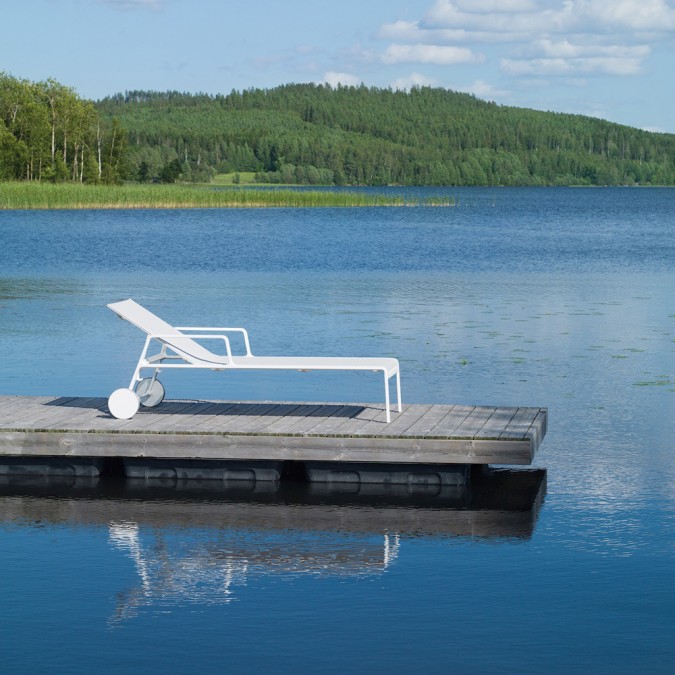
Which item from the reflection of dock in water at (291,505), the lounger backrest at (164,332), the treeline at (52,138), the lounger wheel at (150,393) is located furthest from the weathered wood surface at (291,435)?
the treeline at (52,138)

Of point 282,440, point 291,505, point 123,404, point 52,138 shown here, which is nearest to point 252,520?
point 291,505

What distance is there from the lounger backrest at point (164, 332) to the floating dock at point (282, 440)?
54 centimetres

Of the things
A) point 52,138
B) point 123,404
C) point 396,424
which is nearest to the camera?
point 396,424

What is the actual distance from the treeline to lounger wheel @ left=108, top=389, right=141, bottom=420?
3141 inches

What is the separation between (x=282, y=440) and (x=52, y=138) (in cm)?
8512

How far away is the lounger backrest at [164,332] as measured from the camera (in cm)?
1143

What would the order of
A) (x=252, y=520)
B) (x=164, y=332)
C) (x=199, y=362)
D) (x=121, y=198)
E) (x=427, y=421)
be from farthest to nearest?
(x=121, y=198)
(x=164, y=332)
(x=199, y=362)
(x=427, y=421)
(x=252, y=520)

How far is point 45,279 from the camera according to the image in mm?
32438

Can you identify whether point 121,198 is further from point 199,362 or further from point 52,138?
point 199,362

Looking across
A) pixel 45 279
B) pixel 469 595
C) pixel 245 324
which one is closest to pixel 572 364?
pixel 245 324

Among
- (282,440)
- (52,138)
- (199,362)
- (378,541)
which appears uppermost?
(52,138)

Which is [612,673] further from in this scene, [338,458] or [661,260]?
[661,260]

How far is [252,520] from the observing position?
980cm

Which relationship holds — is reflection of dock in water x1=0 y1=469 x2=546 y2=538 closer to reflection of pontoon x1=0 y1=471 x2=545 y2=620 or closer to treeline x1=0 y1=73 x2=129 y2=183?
reflection of pontoon x1=0 y1=471 x2=545 y2=620
